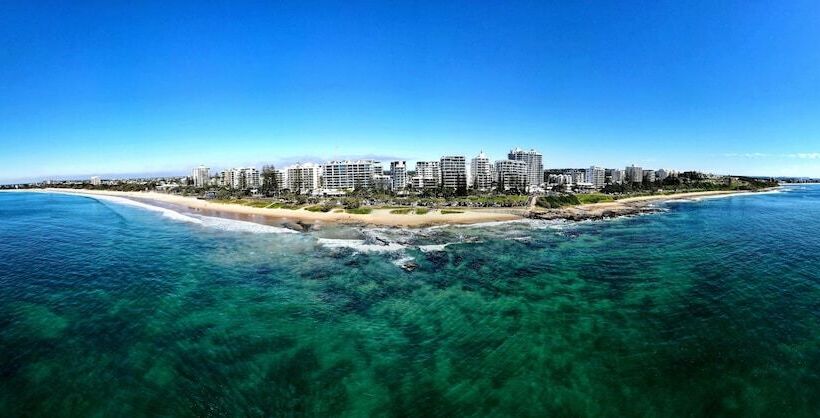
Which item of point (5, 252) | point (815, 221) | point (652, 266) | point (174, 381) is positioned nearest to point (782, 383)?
point (652, 266)

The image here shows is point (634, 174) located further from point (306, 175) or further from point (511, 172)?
point (306, 175)

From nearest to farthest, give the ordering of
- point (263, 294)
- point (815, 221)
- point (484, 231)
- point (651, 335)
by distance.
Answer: point (651, 335) < point (263, 294) < point (484, 231) < point (815, 221)

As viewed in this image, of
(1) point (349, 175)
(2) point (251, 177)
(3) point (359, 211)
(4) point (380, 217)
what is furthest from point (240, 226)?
(2) point (251, 177)

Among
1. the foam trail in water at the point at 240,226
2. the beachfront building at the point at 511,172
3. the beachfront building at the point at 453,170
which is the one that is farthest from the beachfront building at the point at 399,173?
the foam trail in water at the point at 240,226

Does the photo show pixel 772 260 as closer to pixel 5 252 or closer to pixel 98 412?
pixel 98 412

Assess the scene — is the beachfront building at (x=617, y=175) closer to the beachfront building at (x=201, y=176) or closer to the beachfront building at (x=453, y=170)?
the beachfront building at (x=453, y=170)

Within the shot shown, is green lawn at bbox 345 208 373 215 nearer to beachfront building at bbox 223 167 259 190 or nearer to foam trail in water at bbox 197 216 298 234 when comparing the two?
foam trail in water at bbox 197 216 298 234
